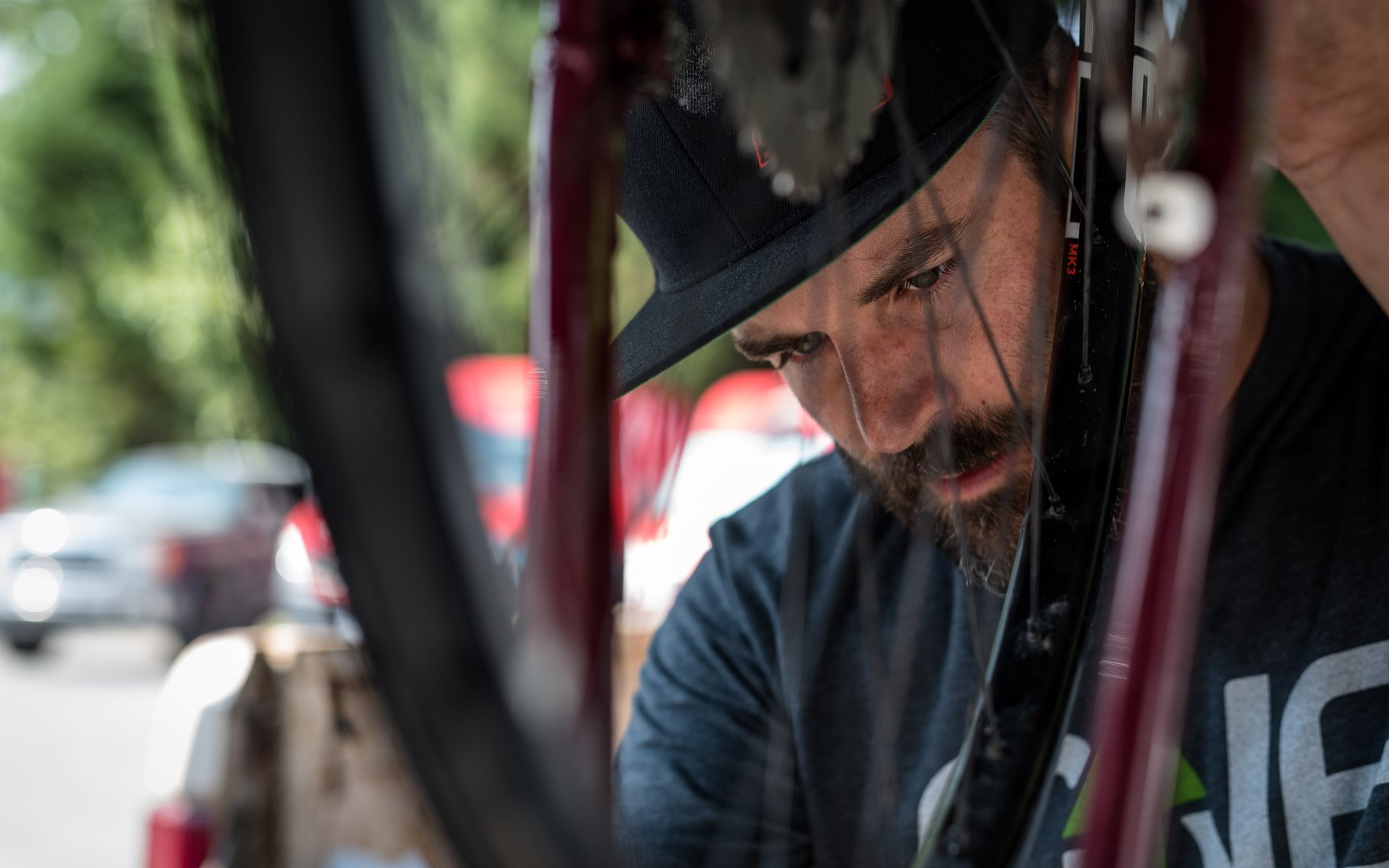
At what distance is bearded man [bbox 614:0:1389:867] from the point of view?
23.5 inches

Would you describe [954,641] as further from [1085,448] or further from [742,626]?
[1085,448]

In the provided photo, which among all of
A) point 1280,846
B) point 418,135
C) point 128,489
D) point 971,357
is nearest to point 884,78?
point 418,135

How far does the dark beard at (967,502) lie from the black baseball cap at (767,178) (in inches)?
5.1

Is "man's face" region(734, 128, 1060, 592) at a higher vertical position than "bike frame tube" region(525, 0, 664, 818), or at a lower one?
higher

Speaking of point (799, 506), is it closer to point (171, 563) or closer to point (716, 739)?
point (716, 739)

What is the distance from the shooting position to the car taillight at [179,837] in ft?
4.08

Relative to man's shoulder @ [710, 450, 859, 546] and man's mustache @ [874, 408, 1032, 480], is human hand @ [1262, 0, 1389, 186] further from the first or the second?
man's shoulder @ [710, 450, 859, 546]

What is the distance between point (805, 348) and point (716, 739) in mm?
356

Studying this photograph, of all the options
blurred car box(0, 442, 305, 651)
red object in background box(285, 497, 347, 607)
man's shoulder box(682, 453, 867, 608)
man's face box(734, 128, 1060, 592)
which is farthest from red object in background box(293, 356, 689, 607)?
blurred car box(0, 442, 305, 651)

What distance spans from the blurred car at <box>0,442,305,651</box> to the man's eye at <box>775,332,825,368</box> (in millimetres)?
4661

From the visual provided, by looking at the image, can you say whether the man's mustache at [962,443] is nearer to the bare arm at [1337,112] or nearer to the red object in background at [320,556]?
the bare arm at [1337,112]

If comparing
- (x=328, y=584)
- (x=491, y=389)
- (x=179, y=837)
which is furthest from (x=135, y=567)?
(x=328, y=584)

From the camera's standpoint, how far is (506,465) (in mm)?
531

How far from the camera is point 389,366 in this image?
0.27 m
